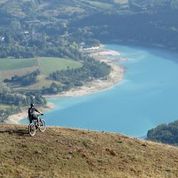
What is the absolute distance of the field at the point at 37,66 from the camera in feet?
491

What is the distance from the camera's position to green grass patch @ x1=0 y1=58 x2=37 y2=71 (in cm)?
16025

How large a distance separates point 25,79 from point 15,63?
74.1 feet

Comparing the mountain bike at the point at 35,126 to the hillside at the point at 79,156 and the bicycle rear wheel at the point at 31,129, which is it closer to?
the bicycle rear wheel at the point at 31,129

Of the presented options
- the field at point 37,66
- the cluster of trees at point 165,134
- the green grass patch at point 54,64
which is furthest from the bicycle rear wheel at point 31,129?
the green grass patch at point 54,64

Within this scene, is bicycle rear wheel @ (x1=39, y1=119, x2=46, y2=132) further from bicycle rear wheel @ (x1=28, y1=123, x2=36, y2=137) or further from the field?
the field

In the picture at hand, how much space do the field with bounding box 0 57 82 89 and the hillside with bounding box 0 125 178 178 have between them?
115907 millimetres

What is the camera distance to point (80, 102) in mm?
122062

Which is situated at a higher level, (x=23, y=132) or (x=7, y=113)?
(x=23, y=132)

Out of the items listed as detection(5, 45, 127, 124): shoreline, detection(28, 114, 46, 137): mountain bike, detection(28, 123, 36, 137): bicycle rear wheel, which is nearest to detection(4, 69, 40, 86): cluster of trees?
detection(5, 45, 127, 124): shoreline

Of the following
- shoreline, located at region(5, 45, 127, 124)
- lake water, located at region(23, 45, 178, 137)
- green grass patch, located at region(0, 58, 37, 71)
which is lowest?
green grass patch, located at region(0, 58, 37, 71)

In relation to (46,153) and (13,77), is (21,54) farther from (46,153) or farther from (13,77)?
(46,153)

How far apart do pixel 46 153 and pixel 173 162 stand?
5332mm

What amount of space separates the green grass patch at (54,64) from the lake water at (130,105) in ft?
59.8

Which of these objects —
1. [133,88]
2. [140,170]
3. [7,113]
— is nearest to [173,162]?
[140,170]
